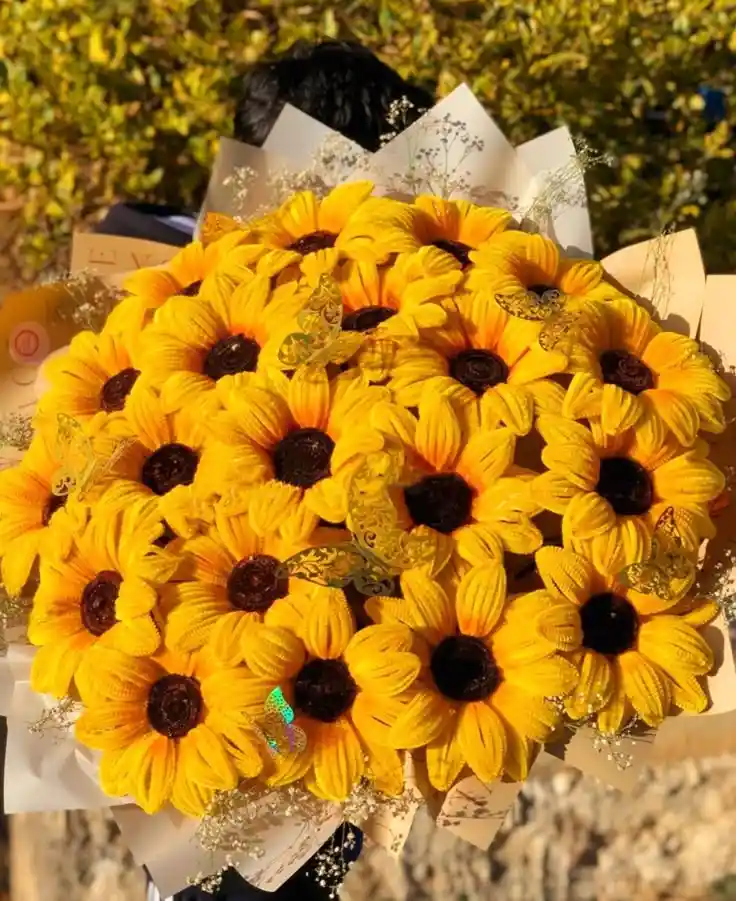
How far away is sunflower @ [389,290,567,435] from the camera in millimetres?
775

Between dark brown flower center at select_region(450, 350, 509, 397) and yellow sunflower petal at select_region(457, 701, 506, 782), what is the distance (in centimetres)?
27

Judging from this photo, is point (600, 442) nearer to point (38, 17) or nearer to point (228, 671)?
point (228, 671)

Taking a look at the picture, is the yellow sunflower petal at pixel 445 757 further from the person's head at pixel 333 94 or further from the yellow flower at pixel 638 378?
the person's head at pixel 333 94

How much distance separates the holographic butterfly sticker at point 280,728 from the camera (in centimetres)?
72

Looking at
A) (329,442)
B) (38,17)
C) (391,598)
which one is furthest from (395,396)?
(38,17)

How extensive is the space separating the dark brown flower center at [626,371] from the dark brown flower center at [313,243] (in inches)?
12.0

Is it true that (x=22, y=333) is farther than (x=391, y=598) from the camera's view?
Yes

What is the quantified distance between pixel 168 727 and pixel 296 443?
258 millimetres

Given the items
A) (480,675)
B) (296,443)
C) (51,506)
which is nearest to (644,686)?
→ (480,675)

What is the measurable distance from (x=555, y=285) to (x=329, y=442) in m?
0.32

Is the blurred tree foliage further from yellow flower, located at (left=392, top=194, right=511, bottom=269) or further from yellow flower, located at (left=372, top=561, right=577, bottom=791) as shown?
yellow flower, located at (left=372, top=561, right=577, bottom=791)

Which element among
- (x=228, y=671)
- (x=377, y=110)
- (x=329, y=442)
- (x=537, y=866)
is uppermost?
(x=377, y=110)

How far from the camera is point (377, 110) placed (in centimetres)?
122

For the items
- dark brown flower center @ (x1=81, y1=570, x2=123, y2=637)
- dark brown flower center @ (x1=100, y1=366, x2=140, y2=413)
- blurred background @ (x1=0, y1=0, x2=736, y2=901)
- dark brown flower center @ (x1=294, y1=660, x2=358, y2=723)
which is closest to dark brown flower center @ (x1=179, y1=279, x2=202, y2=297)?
dark brown flower center @ (x1=100, y1=366, x2=140, y2=413)
